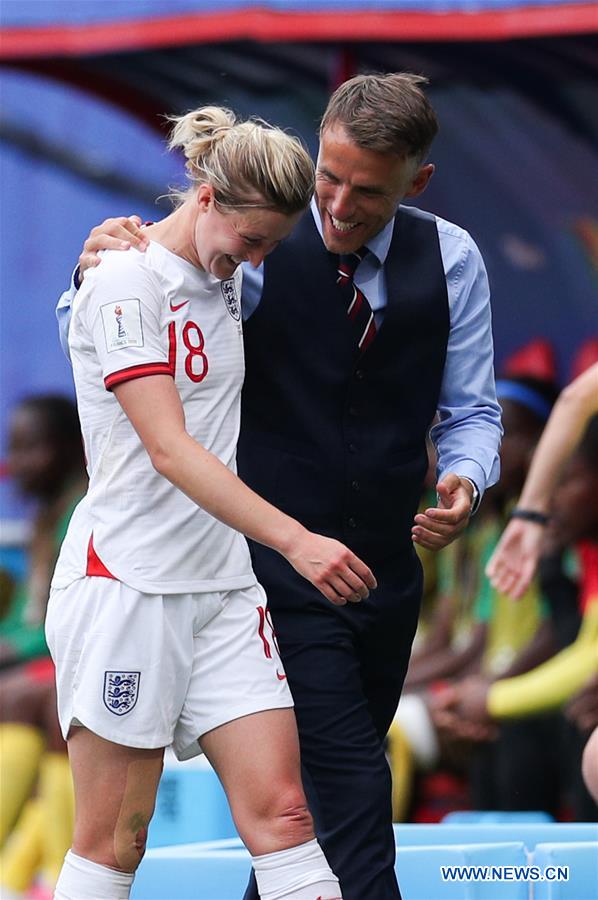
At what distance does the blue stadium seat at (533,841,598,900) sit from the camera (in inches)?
141

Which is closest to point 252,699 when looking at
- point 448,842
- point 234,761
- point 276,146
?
point 234,761

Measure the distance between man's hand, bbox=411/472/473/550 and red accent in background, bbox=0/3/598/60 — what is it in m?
2.54

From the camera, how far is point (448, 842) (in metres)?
3.96

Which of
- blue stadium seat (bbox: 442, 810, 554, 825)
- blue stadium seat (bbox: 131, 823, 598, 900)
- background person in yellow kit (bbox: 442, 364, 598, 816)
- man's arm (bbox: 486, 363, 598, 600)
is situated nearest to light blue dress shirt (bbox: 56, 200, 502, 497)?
man's arm (bbox: 486, 363, 598, 600)

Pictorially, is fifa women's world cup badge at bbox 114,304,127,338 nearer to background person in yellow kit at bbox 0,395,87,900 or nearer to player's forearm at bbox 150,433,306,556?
player's forearm at bbox 150,433,306,556

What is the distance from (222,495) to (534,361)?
378 cm

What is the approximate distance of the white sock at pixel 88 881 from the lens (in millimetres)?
2754

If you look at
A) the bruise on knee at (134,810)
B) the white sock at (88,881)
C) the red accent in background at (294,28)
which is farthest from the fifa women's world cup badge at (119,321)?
the red accent in background at (294,28)

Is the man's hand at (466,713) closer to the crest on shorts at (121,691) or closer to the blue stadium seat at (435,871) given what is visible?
the blue stadium seat at (435,871)

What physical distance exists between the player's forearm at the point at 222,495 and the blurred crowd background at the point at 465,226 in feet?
8.00

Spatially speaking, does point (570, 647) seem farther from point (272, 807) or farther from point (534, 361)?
point (272, 807)

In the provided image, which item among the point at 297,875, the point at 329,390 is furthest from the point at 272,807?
the point at 329,390

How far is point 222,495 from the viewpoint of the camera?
2.61 metres

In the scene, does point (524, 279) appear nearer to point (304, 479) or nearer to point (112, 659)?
point (304, 479)
